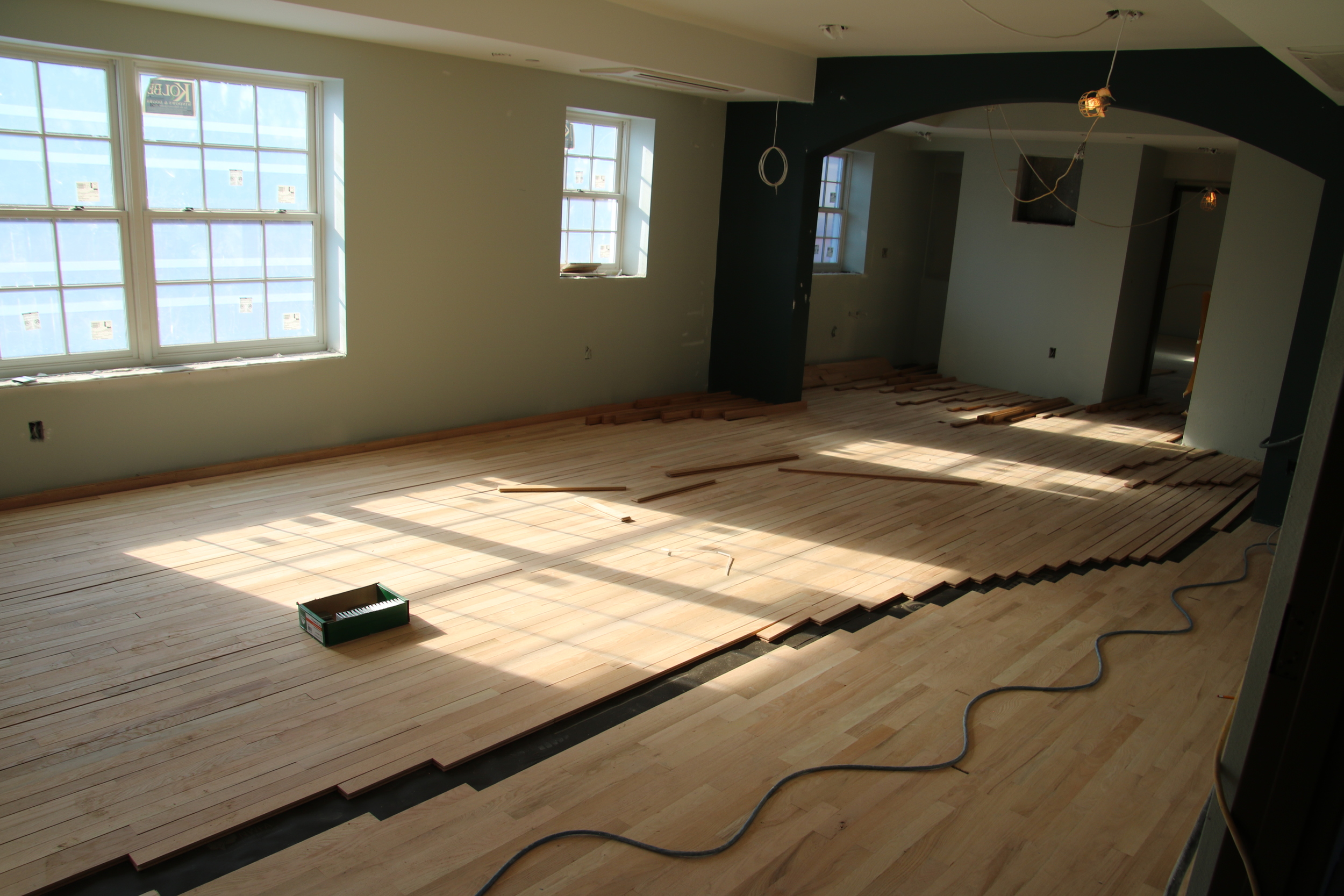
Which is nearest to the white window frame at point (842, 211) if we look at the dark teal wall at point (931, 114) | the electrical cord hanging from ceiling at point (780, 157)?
the dark teal wall at point (931, 114)

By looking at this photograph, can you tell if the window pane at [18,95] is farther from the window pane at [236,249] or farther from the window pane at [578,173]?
the window pane at [578,173]

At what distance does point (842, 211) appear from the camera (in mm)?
11305

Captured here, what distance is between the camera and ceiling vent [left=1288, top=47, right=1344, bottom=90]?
4.00 meters

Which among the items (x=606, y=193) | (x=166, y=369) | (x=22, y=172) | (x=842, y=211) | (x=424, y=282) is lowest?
(x=166, y=369)

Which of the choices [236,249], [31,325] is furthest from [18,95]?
[236,249]

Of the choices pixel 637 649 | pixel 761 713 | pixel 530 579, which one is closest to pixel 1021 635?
pixel 761 713

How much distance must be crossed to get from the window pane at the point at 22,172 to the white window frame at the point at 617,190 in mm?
3786

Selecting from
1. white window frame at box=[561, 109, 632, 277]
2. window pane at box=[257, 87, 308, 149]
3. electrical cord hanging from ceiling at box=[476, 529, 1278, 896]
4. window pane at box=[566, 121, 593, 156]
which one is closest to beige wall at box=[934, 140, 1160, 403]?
white window frame at box=[561, 109, 632, 277]

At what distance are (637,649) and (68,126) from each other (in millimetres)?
4471

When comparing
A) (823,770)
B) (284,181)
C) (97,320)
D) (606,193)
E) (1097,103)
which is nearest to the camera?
(823,770)

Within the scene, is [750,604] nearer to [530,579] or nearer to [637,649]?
[637,649]

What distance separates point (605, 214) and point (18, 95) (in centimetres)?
457

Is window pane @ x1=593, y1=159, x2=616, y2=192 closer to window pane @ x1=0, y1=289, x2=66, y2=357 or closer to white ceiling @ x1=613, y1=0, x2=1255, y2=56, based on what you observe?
white ceiling @ x1=613, y1=0, x2=1255, y2=56

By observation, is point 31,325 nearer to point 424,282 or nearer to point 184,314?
point 184,314
